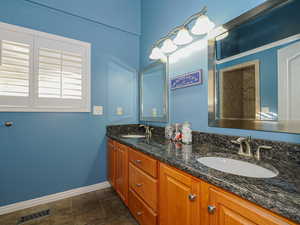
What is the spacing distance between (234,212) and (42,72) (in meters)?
2.17

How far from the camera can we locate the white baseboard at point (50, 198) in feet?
5.12

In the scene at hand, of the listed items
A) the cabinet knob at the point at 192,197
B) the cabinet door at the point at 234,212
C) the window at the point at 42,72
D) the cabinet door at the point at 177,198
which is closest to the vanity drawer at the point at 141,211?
the cabinet door at the point at 177,198

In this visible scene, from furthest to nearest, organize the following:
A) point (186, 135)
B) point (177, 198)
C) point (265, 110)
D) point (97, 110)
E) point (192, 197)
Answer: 1. point (97, 110)
2. point (186, 135)
3. point (265, 110)
4. point (177, 198)
5. point (192, 197)

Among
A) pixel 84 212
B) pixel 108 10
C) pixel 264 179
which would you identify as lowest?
pixel 84 212

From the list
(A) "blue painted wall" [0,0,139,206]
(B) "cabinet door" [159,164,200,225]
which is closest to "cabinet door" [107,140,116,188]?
(A) "blue painted wall" [0,0,139,206]

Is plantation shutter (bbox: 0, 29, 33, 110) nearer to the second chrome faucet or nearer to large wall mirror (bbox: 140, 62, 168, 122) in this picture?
large wall mirror (bbox: 140, 62, 168, 122)

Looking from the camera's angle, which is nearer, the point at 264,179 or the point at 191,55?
the point at 264,179

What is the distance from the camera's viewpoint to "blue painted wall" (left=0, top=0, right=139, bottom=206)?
158 centimetres

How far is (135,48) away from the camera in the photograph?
2424 millimetres

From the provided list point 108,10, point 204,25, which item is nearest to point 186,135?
point 204,25

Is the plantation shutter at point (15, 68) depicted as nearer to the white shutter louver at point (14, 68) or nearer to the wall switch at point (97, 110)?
the white shutter louver at point (14, 68)

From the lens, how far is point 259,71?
1022 millimetres

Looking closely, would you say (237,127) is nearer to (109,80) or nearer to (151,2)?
(109,80)

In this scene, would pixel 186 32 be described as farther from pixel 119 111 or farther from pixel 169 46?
pixel 119 111
